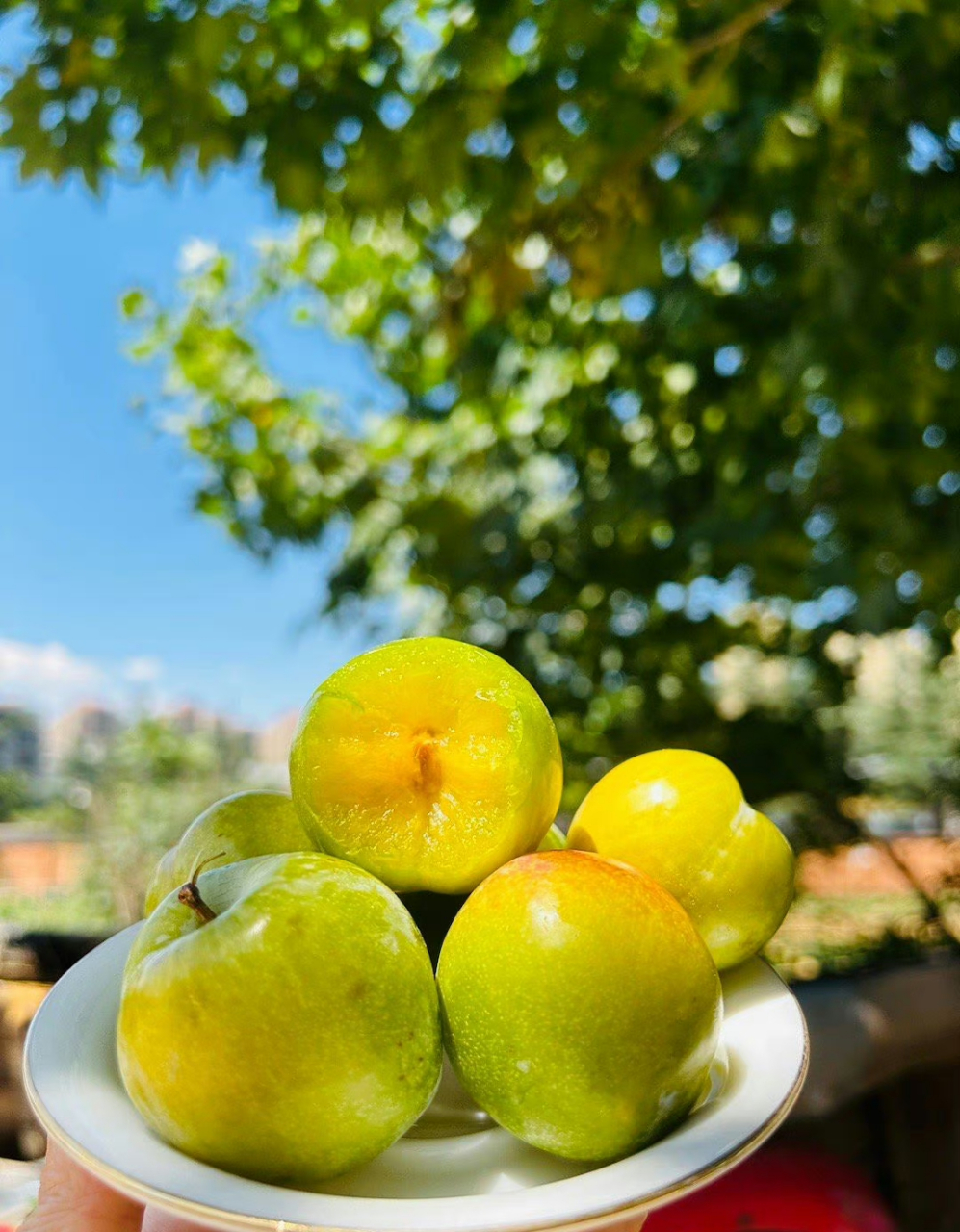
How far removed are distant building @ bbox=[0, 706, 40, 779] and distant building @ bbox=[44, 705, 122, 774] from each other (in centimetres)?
9

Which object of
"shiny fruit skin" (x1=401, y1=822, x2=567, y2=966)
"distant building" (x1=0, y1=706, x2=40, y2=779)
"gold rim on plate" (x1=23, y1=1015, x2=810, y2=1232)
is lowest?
"distant building" (x1=0, y1=706, x2=40, y2=779)

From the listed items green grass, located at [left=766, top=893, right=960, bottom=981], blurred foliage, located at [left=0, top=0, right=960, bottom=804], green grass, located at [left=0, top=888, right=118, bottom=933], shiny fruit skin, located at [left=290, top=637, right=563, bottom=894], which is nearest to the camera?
shiny fruit skin, located at [left=290, top=637, right=563, bottom=894]

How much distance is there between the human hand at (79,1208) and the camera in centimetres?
62

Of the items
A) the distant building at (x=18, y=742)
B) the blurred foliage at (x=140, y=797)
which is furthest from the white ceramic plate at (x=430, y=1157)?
the distant building at (x=18, y=742)

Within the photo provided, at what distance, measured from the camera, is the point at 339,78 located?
1.55 m

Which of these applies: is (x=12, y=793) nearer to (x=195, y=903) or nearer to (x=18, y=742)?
(x=18, y=742)

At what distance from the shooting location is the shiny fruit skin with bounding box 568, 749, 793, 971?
0.60m

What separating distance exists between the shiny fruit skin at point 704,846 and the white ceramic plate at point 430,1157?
0.05 meters

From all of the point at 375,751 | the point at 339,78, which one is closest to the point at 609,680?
the point at 339,78

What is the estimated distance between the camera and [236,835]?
1.97 ft

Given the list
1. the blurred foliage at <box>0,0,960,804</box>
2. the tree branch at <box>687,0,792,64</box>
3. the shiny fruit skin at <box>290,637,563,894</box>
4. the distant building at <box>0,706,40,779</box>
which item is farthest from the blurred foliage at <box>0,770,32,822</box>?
the shiny fruit skin at <box>290,637,563,894</box>

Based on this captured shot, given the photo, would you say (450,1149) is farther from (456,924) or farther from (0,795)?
(0,795)

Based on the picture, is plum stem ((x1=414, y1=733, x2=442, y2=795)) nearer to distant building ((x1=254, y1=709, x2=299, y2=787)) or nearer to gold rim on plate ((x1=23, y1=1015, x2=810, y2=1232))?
gold rim on plate ((x1=23, y1=1015, x2=810, y2=1232))

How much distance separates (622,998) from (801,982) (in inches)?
59.6
